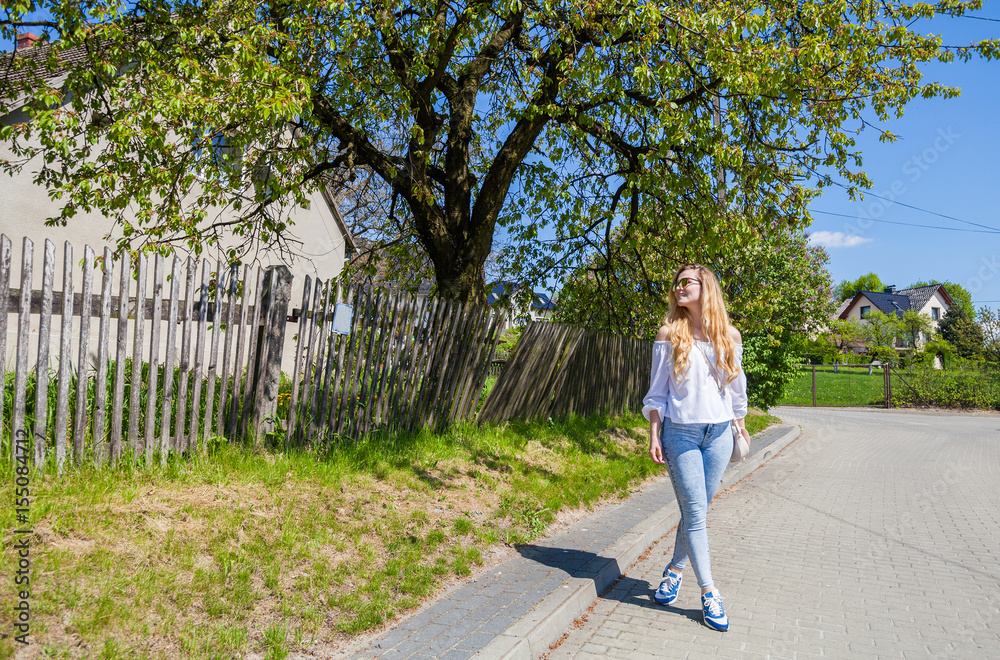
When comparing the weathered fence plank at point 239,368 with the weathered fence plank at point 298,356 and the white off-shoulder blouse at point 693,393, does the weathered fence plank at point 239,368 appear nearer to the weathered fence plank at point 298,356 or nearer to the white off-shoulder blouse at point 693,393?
the weathered fence plank at point 298,356

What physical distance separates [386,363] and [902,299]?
8897 cm

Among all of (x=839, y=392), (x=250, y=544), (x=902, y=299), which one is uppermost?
(x=902, y=299)

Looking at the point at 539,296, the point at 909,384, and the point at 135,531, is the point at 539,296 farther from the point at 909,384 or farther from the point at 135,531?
the point at 909,384

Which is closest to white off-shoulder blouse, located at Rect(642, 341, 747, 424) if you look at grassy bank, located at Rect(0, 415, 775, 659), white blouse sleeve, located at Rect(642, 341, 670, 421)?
white blouse sleeve, located at Rect(642, 341, 670, 421)

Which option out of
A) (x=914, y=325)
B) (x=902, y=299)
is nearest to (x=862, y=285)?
(x=902, y=299)

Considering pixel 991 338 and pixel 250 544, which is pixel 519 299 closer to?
pixel 250 544

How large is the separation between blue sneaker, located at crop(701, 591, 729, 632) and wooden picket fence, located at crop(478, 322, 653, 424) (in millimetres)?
4674

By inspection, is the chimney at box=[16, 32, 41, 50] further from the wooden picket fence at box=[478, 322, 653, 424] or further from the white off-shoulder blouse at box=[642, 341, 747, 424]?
the white off-shoulder blouse at box=[642, 341, 747, 424]

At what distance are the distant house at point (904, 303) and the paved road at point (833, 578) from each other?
72724 mm

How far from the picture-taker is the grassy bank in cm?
301

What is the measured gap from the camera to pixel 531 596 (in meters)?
4.06

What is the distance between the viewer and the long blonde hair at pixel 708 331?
394 centimetres

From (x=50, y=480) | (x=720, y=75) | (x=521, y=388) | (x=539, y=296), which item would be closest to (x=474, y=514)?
(x=50, y=480)

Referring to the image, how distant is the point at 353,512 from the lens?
471 centimetres
